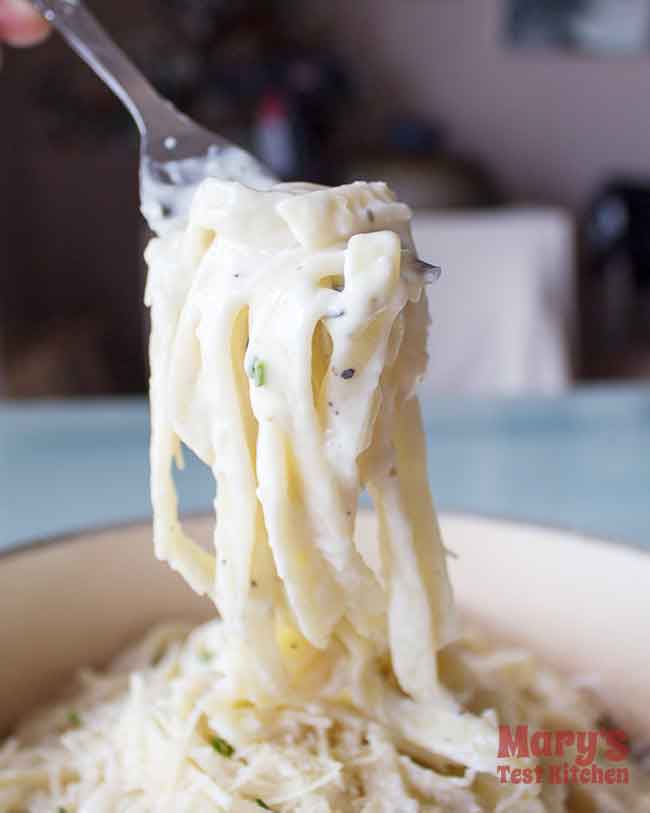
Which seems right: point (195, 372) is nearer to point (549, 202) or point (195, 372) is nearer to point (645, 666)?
point (645, 666)

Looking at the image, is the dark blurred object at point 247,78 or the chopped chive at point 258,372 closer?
the chopped chive at point 258,372

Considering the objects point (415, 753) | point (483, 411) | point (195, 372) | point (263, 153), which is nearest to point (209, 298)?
point (195, 372)

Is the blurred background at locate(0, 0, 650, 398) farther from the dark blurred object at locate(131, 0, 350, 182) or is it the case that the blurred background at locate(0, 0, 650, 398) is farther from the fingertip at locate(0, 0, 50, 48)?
the fingertip at locate(0, 0, 50, 48)

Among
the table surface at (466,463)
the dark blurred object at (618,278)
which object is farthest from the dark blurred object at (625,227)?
the table surface at (466,463)

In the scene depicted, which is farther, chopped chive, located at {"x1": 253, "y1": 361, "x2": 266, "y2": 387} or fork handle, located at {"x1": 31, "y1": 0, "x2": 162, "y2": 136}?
fork handle, located at {"x1": 31, "y1": 0, "x2": 162, "y2": 136}

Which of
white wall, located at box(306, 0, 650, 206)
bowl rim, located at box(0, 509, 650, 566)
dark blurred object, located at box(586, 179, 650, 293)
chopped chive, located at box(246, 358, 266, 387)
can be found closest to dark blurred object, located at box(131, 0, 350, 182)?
white wall, located at box(306, 0, 650, 206)

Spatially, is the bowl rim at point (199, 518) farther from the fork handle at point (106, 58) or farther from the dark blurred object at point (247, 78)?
the dark blurred object at point (247, 78)

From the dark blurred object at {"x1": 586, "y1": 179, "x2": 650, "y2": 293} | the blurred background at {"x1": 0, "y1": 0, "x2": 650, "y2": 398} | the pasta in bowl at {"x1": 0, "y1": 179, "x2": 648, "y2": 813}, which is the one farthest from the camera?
the dark blurred object at {"x1": 586, "y1": 179, "x2": 650, "y2": 293}
